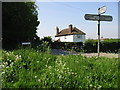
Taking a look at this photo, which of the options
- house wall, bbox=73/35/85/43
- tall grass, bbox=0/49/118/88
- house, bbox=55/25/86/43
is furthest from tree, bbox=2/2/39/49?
house wall, bbox=73/35/85/43

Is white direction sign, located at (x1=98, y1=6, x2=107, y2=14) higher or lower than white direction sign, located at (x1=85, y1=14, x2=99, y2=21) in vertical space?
higher

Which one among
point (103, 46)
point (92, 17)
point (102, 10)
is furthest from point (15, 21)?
point (103, 46)

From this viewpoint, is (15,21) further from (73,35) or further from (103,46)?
(73,35)

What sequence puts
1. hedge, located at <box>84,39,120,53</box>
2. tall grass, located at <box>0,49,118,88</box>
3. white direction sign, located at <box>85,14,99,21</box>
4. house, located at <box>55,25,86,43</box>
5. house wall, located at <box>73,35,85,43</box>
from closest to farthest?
tall grass, located at <box>0,49,118,88</box> < white direction sign, located at <box>85,14,99,21</box> < hedge, located at <box>84,39,120,53</box> < house, located at <box>55,25,86,43</box> < house wall, located at <box>73,35,85,43</box>

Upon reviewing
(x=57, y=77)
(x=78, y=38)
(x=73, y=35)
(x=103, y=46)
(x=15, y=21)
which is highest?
(x=15, y=21)

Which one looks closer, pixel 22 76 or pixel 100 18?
pixel 22 76

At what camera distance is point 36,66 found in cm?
551

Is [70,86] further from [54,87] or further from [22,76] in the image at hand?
[22,76]

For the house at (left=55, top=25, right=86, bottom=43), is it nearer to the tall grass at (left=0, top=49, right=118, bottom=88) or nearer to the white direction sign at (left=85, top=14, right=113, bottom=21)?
the white direction sign at (left=85, top=14, right=113, bottom=21)

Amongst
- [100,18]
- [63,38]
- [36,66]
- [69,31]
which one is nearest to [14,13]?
[100,18]

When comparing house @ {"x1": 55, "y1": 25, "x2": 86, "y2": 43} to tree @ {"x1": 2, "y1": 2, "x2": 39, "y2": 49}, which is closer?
tree @ {"x1": 2, "y1": 2, "x2": 39, "y2": 49}

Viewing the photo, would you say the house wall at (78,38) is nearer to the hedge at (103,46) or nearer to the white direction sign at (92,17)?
the hedge at (103,46)

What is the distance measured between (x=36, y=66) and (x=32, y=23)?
1631cm

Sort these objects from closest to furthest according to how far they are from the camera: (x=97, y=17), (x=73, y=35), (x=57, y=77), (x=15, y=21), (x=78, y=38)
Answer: (x=57, y=77)
(x=97, y=17)
(x=15, y=21)
(x=73, y=35)
(x=78, y=38)
